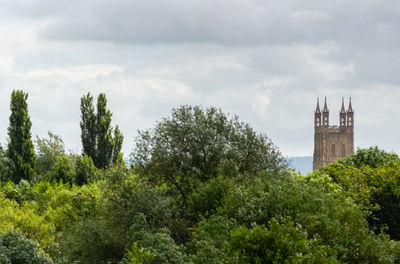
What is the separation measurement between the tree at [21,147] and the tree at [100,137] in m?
11.3

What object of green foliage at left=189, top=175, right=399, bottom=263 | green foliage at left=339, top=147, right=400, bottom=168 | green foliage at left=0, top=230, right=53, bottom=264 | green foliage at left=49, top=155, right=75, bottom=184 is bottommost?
green foliage at left=0, top=230, right=53, bottom=264

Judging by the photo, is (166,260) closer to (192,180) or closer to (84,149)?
(192,180)

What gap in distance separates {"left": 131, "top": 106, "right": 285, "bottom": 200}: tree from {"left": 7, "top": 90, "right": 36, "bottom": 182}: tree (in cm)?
2563

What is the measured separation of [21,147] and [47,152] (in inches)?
1006

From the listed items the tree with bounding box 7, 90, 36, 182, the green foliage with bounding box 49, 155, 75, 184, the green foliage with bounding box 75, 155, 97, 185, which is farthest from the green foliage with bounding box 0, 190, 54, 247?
the green foliage with bounding box 49, 155, 75, 184

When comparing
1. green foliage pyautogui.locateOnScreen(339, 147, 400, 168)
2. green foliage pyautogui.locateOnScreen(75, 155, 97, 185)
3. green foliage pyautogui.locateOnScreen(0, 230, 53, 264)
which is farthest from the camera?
green foliage pyautogui.locateOnScreen(75, 155, 97, 185)

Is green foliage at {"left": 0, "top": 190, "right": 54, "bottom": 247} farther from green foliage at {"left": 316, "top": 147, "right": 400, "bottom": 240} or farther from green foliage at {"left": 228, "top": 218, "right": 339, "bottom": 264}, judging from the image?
green foliage at {"left": 316, "top": 147, "right": 400, "bottom": 240}

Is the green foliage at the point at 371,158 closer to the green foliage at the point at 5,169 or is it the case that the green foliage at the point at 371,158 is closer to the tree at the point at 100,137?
the tree at the point at 100,137

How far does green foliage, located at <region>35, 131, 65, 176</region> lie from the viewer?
295ft

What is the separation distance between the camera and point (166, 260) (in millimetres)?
25844

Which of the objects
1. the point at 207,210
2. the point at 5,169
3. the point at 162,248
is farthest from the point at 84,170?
the point at 162,248

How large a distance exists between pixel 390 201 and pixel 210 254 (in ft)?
108

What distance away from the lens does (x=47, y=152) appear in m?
91.5

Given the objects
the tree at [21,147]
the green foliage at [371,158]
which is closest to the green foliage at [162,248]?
the tree at [21,147]
